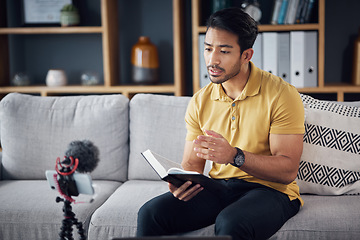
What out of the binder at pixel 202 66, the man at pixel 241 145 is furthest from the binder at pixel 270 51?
the man at pixel 241 145

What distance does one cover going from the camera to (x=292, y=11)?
2.58 meters

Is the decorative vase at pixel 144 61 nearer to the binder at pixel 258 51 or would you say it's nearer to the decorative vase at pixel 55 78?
the decorative vase at pixel 55 78

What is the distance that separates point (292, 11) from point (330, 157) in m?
1.08

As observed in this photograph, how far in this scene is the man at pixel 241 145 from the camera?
1.50 metres

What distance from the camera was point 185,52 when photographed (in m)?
2.99

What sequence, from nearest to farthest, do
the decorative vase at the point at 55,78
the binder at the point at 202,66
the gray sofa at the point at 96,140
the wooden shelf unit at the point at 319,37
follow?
the gray sofa at the point at 96,140 < the wooden shelf unit at the point at 319,37 < the binder at the point at 202,66 < the decorative vase at the point at 55,78

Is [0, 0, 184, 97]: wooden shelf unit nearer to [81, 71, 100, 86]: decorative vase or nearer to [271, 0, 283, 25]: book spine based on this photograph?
[81, 71, 100, 86]: decorative vase

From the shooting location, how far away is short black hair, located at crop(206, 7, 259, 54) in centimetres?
160

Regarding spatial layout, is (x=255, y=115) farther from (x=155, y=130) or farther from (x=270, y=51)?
(x=270, y=51)

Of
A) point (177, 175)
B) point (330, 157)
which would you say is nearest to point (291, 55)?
point (330, 157)

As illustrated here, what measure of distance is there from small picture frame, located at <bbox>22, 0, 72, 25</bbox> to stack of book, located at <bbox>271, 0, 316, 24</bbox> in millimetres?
1392

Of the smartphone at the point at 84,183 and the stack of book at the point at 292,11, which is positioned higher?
the stack of book at the point at 292,11

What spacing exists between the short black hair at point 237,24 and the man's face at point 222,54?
0.05ft

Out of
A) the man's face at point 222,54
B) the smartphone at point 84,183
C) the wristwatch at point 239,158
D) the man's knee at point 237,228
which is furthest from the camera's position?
the man's face at point 222,54
